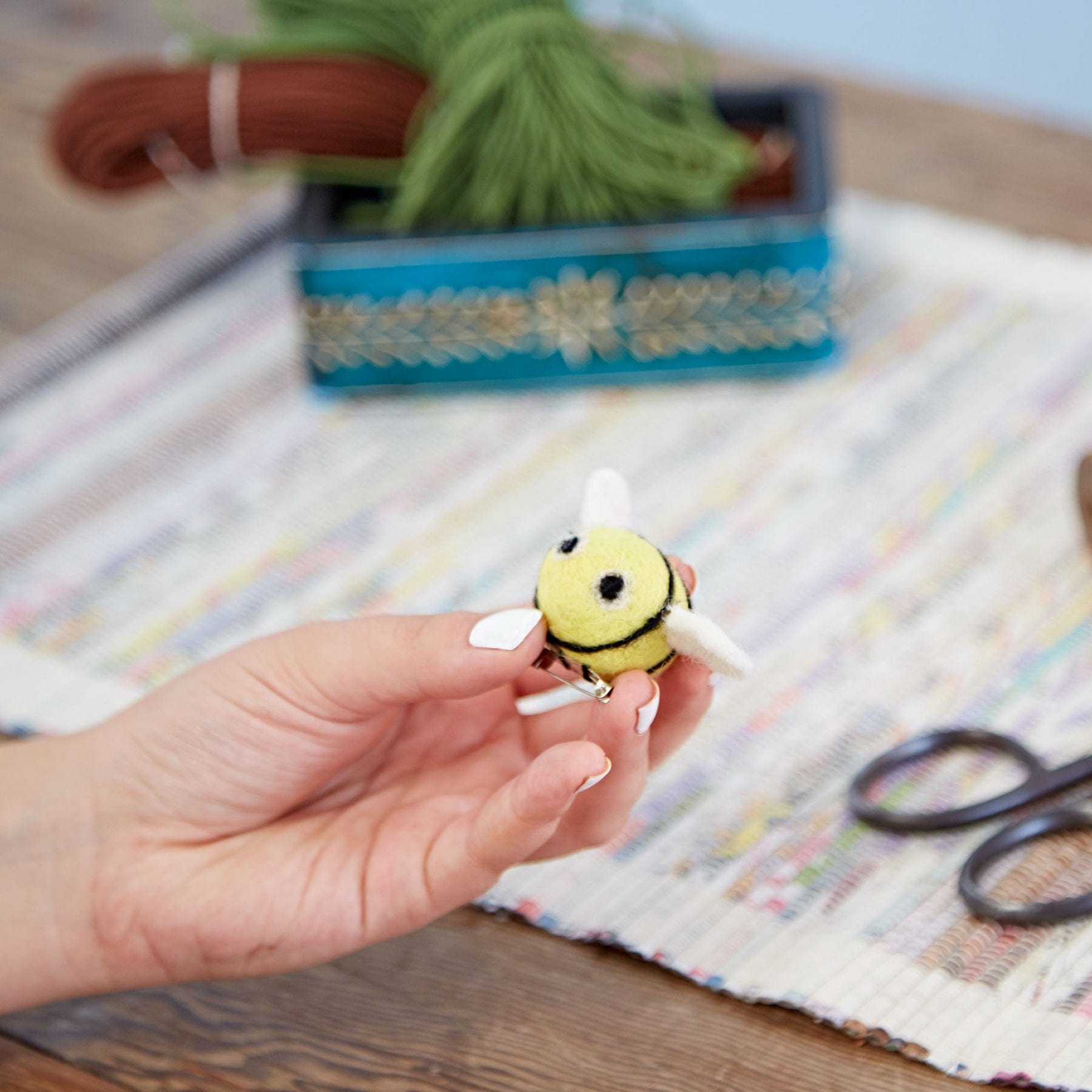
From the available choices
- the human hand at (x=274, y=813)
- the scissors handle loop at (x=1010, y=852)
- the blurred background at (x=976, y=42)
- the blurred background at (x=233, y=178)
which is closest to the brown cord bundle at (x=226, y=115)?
the blurred background at (x=233, y=178)

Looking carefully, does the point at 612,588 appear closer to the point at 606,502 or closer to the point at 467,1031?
the point at 606,502

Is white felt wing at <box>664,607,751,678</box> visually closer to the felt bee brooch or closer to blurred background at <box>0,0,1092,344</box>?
the felt bee brooch

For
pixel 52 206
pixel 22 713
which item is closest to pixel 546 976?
pixel 22 713

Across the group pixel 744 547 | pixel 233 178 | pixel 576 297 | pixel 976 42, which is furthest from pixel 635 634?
pixel 976 42

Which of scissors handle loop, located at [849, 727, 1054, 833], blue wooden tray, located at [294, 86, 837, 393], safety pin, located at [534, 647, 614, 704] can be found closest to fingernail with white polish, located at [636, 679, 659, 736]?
safety pin, located at [534, 647, 614, 704]

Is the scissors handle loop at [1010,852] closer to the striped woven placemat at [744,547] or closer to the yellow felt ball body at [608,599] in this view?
the striped woven placemat at [744,547]

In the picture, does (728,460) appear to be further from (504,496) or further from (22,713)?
(22,713)
